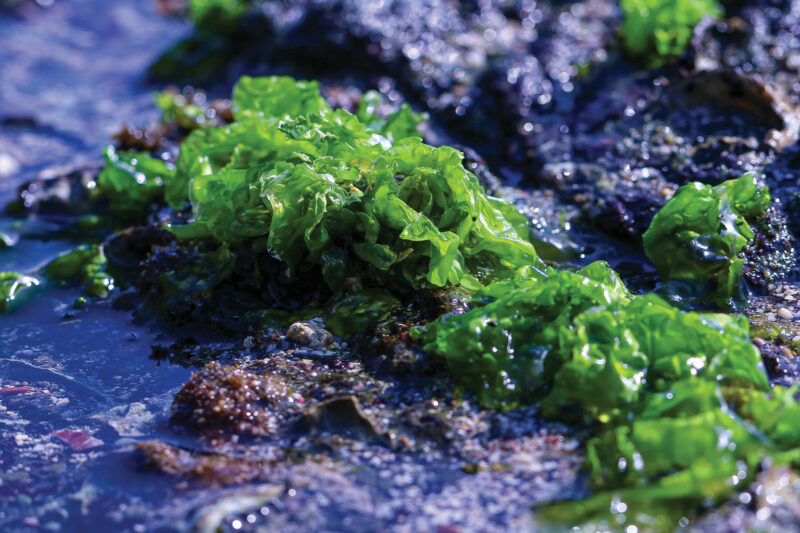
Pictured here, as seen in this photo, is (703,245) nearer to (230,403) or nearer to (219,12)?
(230,403)

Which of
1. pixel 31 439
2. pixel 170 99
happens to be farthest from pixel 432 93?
pixel 31 439

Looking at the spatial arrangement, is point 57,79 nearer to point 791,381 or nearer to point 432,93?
point 432,93

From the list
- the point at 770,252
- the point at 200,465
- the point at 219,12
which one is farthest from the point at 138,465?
the point at 219,12

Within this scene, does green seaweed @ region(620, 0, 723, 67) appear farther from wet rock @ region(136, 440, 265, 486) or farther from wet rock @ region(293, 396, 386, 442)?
wet rock @ region(136, 440, 265, 486)

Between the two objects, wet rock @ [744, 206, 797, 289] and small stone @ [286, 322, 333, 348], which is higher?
small stone @ [286, 322, 333, 348]

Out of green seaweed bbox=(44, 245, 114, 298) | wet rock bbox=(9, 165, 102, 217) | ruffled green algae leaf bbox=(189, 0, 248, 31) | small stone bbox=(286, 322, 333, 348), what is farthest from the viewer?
ruffled green algae leaf bbox=(189, 0, 248, 31)

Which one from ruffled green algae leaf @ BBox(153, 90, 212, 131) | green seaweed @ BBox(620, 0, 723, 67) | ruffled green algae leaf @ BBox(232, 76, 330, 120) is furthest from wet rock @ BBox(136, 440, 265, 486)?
green seaweed @ BBox(620, 0, 723, 67)
